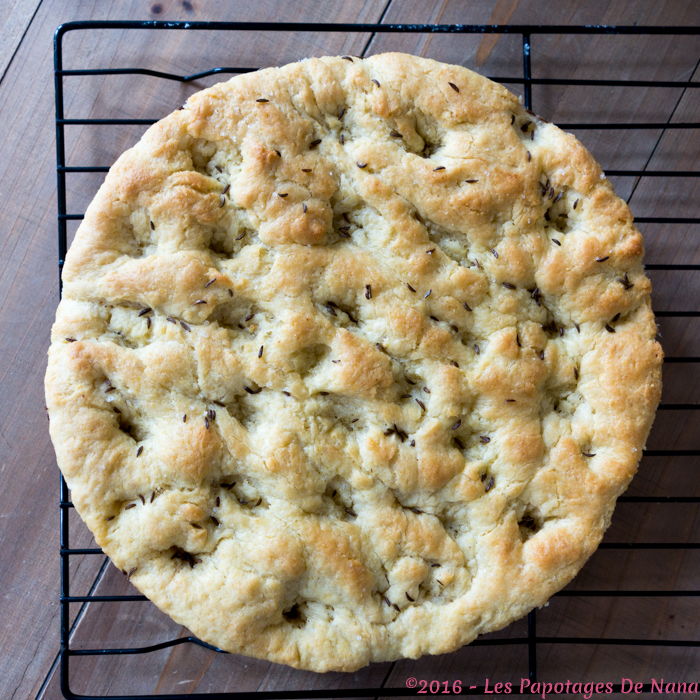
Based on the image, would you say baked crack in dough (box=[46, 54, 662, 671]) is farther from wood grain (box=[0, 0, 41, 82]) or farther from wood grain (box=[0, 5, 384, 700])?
wood grain (box=[0, 0, 41, 82])

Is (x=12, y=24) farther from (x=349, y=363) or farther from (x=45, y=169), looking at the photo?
(x=349, y=363)

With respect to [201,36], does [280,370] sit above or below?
below

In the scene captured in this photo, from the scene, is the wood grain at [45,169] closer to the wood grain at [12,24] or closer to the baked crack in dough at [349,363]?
the wood grain at [12,24]

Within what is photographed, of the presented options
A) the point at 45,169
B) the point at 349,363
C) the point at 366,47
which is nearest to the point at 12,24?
the point at 45,169

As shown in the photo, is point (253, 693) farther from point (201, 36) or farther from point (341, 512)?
point (201, 36)

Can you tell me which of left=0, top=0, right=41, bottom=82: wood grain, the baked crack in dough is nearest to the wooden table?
left=0, top=0, right=41, bottom=82: wood grain


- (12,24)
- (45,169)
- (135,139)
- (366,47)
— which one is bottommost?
(45,169)

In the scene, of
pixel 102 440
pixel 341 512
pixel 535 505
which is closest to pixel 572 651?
pixel 535 505
